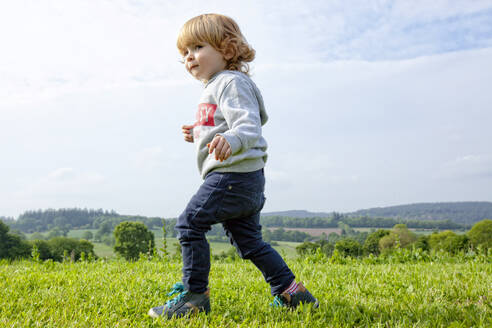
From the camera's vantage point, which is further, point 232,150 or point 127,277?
point 127,277

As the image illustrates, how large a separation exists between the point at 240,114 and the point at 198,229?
83cm

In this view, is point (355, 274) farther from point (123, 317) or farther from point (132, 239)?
point (132, 239)

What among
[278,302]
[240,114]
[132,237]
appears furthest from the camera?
[132,237]

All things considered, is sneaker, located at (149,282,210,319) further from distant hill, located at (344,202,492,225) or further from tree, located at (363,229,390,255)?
distant hill, located at (344,202,492,225)

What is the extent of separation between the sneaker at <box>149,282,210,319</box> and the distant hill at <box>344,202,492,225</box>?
6943 centimetres

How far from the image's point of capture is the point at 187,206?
2809 millimetres

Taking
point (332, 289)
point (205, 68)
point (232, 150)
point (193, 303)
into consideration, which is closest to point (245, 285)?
point (332, 289)

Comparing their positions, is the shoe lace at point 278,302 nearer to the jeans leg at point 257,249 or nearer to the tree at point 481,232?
the jeans leg at point 257,249

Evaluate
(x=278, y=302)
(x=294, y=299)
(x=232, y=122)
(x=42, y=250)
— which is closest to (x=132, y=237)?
(x=42, y=250)

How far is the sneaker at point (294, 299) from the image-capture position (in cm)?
301

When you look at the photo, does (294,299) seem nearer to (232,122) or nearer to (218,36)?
(232,122)

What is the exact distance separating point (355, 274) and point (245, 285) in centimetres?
142

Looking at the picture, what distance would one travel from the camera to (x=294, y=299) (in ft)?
9.87

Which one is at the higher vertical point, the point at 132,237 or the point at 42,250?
the point at 132,237
